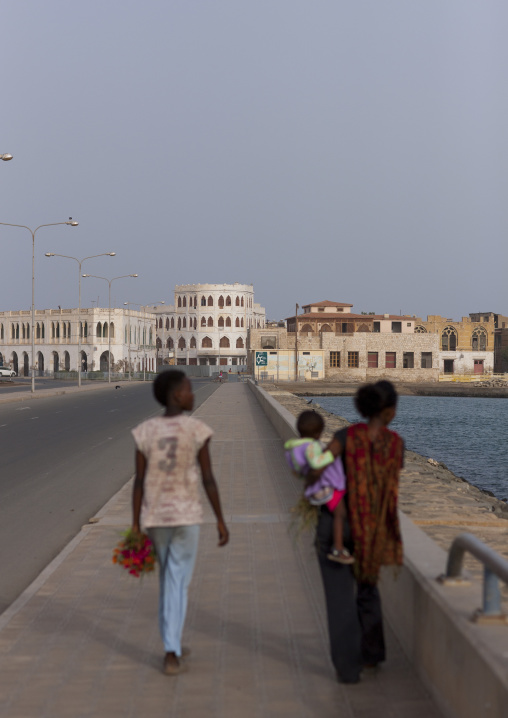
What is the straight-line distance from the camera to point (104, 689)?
15.6 ft

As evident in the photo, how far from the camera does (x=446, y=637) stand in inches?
161

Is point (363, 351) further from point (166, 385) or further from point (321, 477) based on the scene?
point (321, 477)

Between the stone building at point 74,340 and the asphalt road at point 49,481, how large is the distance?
297 ft

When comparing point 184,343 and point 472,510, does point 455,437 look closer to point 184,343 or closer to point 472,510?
point 472,510

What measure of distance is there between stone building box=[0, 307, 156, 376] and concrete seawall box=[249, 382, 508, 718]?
11038 centimetres

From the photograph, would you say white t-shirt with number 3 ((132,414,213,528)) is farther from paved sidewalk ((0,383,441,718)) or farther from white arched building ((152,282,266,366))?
white arched building ((152,282,266,366))

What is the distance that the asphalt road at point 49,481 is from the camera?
8781mm

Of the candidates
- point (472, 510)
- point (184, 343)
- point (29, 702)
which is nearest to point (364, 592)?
point (29, 702)

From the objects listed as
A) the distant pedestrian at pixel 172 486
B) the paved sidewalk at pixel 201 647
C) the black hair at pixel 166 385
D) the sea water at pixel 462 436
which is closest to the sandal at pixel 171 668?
the paved sidewalk at pixel 201 647

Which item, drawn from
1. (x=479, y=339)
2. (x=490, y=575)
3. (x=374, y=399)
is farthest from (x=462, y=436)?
(x=479, y=339)

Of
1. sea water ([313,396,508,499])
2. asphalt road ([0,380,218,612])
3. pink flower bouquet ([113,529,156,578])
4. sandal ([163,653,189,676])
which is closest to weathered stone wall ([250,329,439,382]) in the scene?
sea water ([313,396,508,499])

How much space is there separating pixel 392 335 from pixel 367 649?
10353cm

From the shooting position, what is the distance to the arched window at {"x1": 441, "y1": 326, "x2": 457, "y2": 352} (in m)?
134

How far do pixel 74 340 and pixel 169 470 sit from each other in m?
120
